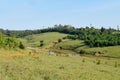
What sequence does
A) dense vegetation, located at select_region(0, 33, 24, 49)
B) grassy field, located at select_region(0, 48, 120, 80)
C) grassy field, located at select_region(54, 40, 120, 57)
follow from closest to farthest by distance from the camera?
grassy field, located at select_region(0, 48, 120, 80) → dense vegetation, located at select_region(0, 33, 24, 49) → grassy field, located at select_region(54, 40, 120, 57)

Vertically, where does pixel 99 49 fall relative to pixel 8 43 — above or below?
below

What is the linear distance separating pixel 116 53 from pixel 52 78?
90.1m

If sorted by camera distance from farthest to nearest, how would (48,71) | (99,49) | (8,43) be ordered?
(99,49) < (8,43) < (48,71)

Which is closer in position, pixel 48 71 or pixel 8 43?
pixel 48 71

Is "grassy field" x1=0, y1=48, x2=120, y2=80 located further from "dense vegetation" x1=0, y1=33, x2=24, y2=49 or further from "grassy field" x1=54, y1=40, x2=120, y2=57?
"grassy field" x1=54, y1=40, x2=120, y2=57

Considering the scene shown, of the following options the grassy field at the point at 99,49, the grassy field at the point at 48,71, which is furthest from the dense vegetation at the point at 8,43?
the grassy field at the point at 99,49

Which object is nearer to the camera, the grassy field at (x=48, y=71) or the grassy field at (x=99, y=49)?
the grassy field at (x=48, y=71)

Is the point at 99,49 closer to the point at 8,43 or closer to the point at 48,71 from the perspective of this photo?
the point at 8,43

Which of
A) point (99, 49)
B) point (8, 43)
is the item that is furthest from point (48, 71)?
point (99, 49)

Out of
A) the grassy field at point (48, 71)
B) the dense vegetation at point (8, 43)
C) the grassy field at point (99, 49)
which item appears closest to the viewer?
the grassy field at point (48, 71)

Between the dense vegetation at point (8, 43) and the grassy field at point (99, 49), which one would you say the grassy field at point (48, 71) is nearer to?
the dense vegetation at point (8, 43)

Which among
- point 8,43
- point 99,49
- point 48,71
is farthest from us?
point 99,49

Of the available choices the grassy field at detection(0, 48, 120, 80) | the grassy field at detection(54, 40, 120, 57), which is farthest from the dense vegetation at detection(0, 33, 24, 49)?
the grassy field at detection(54, 40, 120, 57)

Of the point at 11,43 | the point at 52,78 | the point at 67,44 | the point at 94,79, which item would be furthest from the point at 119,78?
the point at 67,44
